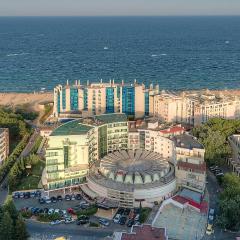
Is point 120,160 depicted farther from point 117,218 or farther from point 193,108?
point 193,108

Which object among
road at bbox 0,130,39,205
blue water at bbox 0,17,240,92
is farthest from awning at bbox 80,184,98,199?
blue water at bbox 0,17,240,92

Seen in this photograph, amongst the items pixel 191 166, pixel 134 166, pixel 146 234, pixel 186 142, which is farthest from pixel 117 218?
pixel 186 142

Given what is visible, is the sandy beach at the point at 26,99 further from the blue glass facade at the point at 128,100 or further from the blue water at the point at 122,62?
the blue glass facade at the point at 128,100

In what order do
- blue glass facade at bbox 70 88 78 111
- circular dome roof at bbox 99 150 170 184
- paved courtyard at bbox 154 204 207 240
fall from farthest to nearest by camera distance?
blue glass facade at bbox 70 88 78 111 → circular dome roof at bbox 99 150 170 184 → paved courtyard at bbox 154 204 207 240

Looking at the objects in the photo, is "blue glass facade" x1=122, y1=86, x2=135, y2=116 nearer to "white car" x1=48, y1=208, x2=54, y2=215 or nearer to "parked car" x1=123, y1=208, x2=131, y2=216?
"parked car" x1=123, y1=208, x2=131, y2=216

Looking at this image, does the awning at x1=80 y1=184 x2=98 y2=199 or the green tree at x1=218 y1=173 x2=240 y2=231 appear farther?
the awning at x1=80 y1=184 x2=98 y2=199

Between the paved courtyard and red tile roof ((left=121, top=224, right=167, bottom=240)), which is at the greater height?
red tile roof ((left=121, top=224, right=167, bottom=240))

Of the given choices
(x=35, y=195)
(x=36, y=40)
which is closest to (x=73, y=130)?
(x=35, y=195)

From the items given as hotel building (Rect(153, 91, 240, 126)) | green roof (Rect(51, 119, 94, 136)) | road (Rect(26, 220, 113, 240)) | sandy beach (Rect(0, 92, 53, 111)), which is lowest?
road (Rect(26, 220, 113, 240))
